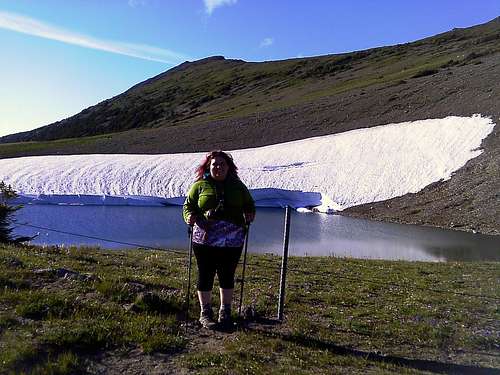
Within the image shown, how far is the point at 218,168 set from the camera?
705cm

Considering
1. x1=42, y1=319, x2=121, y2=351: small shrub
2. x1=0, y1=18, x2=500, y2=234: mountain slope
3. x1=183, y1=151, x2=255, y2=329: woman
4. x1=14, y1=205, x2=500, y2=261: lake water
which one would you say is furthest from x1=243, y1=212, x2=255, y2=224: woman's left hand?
x1=0, y1=18, x2=500, y2=234: mountain slope

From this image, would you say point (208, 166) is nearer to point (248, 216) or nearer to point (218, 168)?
point (218, 168)

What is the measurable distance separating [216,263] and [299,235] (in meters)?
19.4

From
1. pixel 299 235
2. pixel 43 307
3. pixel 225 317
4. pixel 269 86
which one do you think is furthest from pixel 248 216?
pixel 269 86

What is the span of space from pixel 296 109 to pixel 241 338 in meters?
57.9

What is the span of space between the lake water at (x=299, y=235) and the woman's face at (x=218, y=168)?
13.6m

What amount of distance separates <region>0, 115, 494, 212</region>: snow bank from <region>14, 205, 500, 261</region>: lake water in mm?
5056

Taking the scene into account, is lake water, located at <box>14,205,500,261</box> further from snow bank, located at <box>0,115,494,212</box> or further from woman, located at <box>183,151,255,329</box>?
woman, located at <box>183,151,255,329</box>

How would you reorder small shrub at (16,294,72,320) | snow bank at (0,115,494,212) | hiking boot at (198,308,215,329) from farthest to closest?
snow bank at (0,115,494,212), hiking boot at (198,308,215,329), small shrub at (16,294,72,320)

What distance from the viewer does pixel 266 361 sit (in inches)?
237

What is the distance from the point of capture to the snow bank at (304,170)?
39312mm

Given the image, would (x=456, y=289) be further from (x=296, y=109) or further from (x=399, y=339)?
(x=296, y=109)

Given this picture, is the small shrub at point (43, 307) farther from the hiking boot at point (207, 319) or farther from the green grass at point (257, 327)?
the hiking boot at point (207, 319)

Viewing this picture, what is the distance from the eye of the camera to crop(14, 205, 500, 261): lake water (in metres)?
21.7
